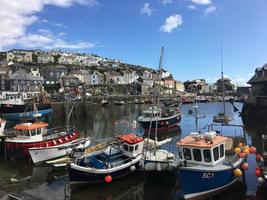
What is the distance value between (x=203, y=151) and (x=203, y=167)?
819 millimetres

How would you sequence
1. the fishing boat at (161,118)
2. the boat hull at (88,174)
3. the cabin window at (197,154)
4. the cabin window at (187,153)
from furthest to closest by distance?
the fishing boat at (161,118)
the boat hull at (88,174)
the cabin window at (187,153)
the cabin window at (197,154)

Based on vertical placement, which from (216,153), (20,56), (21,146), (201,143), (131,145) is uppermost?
(20,56)

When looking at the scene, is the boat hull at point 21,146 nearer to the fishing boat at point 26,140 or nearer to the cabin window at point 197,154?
the fishing boat at point 26,140

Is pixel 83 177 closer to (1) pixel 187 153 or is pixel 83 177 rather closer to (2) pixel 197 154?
(1) pixel 187 153

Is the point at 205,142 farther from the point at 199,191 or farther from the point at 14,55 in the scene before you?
the point at 14,55

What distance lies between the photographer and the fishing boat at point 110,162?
1878cm

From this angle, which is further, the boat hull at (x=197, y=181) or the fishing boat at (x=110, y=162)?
the fishing boat at (x=110, y=162)

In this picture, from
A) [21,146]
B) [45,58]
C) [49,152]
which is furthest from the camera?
[45,58]

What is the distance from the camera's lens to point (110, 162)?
20.1m

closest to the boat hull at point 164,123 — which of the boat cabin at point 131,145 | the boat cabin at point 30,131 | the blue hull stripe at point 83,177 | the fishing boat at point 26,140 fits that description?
the fishing boat at point 26,140

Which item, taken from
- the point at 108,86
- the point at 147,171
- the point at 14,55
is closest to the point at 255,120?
the point at 147,171

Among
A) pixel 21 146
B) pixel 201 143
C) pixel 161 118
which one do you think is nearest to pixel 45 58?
pixel 161 118

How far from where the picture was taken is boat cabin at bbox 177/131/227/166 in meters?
16.4

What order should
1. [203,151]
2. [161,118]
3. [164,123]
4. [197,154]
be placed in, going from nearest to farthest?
1. [203,151]
2. [197,154]
3. [161,118]
4. [164,123]
